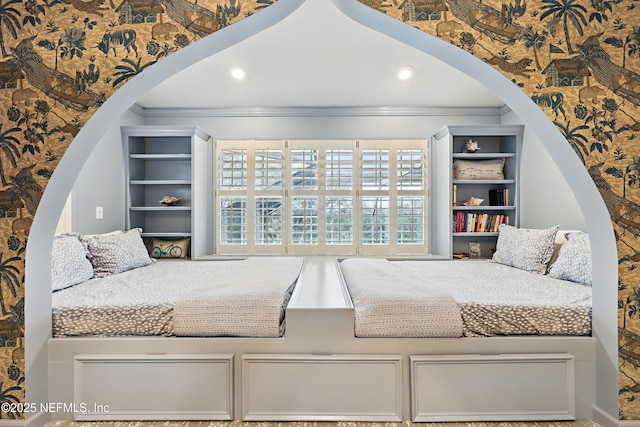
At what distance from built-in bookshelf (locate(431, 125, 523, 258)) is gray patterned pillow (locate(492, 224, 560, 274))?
44cm

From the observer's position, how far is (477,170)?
157 inches

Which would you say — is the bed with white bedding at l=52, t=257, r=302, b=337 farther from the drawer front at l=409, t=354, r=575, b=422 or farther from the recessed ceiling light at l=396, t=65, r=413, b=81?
the recessed ceiling light at l=396, t=65, r=413, b=81

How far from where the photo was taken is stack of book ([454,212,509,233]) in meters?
3.92

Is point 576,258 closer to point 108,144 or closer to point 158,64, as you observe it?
point 158,64

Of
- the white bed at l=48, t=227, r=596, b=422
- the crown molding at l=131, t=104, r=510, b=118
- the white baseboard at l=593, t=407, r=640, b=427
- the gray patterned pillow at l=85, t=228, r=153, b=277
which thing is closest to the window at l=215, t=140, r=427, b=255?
the crown molding at l=131, t=104, r=510, b=118

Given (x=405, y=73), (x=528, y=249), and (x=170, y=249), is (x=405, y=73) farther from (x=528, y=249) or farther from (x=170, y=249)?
(x=170, y=249)

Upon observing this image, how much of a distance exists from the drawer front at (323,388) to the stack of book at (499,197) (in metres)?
2.75

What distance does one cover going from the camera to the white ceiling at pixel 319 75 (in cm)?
313

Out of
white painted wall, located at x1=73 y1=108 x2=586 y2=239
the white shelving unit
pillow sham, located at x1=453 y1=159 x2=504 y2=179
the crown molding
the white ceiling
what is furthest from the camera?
the crown molding

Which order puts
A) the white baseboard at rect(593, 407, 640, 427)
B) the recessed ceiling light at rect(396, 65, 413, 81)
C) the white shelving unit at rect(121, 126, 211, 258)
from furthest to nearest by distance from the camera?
the white shelving unit at rect(121, 126, 211, 258) → the recessed ceiling light at rect(396, 65, 413, 81) → the white baseboard at rect(593, 407, 640, 427)

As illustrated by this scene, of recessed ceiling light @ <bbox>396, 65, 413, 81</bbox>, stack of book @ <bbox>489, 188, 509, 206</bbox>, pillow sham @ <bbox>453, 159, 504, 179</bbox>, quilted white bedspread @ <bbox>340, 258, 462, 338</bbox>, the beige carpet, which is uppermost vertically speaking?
recessed ceiling light @ <bbox>396, 65, 413, 81</bbox>

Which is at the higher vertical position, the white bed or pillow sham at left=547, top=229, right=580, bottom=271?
pillow sham at left=547, top=229, right=580, bottom=271

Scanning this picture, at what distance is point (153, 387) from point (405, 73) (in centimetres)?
320

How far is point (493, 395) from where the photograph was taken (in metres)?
1.79
